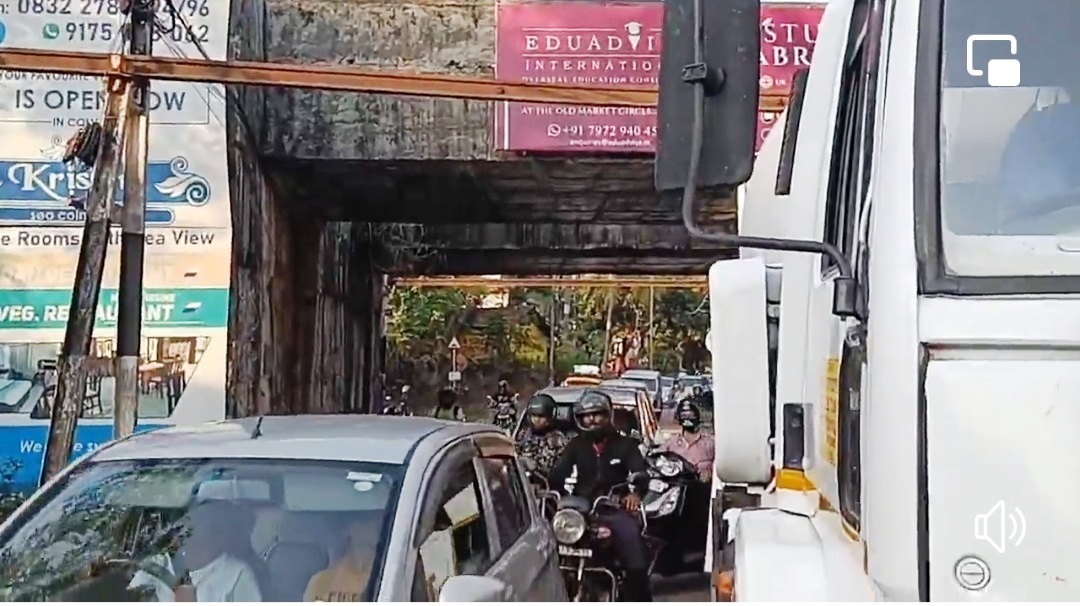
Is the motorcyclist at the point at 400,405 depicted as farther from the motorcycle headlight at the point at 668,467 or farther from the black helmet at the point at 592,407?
the motorcycle headlight at the point at 668,467

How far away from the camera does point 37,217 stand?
8914 mm

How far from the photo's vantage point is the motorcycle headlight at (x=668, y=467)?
30.0ft

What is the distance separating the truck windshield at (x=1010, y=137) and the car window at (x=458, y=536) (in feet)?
7.43

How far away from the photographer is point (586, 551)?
7.44 metres

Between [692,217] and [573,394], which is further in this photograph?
[573,394]

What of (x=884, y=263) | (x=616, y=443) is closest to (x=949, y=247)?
(x=884, y=263)

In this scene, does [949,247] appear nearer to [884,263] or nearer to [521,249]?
[884,263]

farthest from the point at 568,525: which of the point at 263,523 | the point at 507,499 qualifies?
the point at 263,523

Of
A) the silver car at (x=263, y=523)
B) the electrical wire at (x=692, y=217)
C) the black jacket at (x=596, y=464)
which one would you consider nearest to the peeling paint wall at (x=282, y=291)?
the black jacket at (x=596, y=464)

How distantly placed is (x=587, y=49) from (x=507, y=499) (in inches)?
195

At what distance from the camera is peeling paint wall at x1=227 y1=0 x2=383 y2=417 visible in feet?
30.8

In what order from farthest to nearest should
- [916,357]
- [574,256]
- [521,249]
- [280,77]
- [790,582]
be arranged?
1. [574,256]
2. [521,249]
3. [280,77]
4. [790,582]
5. [916,357]

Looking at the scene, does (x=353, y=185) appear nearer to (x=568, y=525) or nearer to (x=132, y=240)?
(x=132, y=240)

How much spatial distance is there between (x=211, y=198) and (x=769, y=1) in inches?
167
